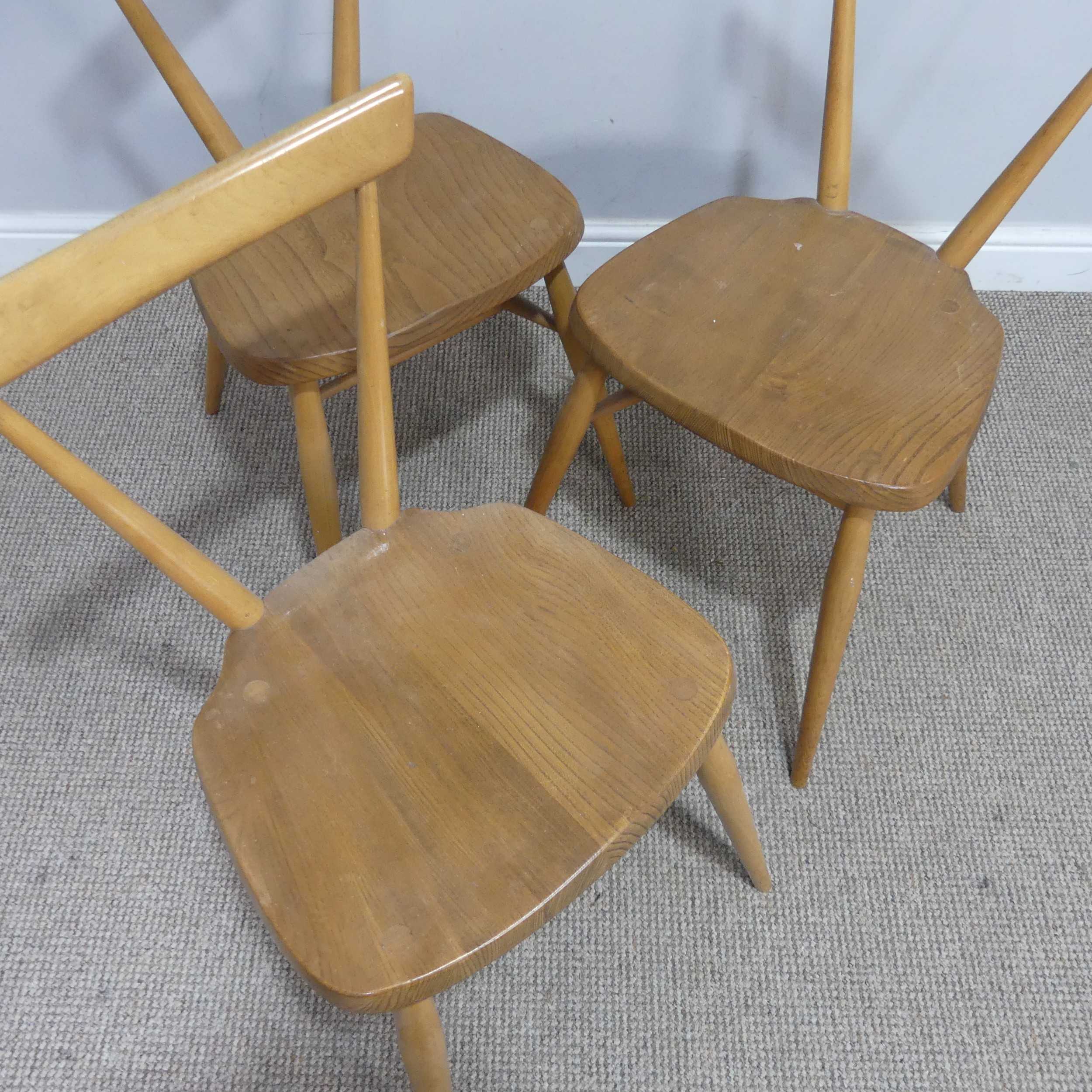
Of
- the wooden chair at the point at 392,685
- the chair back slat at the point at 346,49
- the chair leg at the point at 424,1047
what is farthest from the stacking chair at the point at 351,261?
the chair leg at the point at 424,1047

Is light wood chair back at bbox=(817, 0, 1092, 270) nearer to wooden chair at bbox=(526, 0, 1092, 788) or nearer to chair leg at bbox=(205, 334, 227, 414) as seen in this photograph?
wooden chair at bbox=(526, 0, 1092, 788)

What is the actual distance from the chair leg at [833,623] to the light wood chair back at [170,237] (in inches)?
17.9

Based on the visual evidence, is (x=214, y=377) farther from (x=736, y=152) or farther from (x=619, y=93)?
(x=736, y=152)

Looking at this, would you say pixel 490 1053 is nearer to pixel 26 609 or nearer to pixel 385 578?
pixel 385 578

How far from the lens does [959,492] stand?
116 cm

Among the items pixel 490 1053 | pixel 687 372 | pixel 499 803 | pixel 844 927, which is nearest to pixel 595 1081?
pixel 490 1053

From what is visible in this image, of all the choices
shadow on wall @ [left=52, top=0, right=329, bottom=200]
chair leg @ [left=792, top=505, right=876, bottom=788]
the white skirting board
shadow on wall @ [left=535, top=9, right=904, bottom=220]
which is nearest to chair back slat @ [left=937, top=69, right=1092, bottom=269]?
chair leg @ [left=792, top=505, right=876, bottom=788]

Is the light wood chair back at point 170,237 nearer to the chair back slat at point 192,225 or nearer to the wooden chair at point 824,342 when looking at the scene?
the chair back slat at point 192,225

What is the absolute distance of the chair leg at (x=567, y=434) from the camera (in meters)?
0.92

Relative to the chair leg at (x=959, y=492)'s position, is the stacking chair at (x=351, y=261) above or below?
above

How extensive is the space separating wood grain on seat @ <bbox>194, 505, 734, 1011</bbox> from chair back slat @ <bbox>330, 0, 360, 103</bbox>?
0.40 m

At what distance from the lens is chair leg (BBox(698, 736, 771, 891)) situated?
748 millimetres

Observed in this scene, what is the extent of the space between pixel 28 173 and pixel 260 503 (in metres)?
0.56

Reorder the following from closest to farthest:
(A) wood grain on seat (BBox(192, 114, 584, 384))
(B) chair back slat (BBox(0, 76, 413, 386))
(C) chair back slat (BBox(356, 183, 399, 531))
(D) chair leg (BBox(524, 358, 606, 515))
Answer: (B) chair back slat (BBox(0, 76, 413, 386)), (C) chair back slat (BBox(356, 183, 399, 531)), (A) wood grain on seat (BBox(192, 114, 584, 384)), (D) chair leg (BBox(524, 358, 606, 515))
